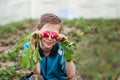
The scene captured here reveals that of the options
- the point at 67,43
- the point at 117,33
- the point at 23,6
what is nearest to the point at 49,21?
the point at 67,43

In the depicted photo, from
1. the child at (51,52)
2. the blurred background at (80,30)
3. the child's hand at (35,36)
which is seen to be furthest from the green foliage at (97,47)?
the child's hand at (35,36)

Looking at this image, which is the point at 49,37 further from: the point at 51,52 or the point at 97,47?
the point at 97,47

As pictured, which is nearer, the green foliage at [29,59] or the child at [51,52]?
the green foliage at [29,59]

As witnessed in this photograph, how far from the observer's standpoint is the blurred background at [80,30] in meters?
5.62

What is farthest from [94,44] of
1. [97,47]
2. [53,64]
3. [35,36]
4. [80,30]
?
[35,36]

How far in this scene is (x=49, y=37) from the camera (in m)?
3.68

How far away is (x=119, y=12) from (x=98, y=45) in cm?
148

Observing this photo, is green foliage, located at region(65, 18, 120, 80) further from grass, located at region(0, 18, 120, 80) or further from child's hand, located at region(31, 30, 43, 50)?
child's hand, located at region(31, 30, 43, 50)

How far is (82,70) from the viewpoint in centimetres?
566

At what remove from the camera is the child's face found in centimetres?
369

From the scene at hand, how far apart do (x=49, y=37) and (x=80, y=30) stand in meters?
3.27

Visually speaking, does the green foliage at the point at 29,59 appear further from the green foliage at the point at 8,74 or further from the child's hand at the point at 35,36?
the green foliage at the point at 8,74

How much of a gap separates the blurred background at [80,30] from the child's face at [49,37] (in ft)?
3.98

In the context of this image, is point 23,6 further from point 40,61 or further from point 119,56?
point 40,61
